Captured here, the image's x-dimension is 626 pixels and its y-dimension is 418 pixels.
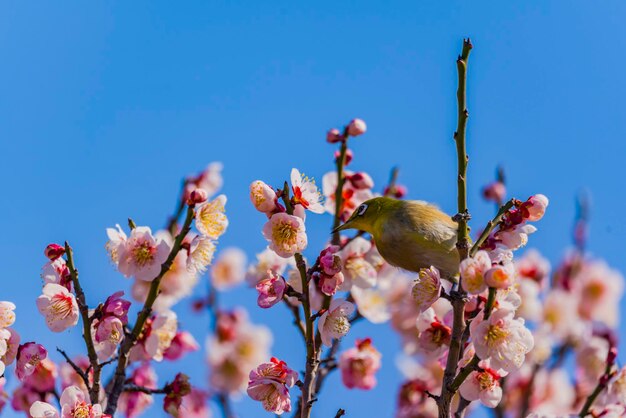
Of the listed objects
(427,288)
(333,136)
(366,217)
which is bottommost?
(427,288)

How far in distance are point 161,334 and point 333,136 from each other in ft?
4.60

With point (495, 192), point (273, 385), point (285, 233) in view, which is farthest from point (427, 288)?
point (495, 192)

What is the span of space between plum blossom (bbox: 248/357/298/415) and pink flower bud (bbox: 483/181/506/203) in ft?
8.75

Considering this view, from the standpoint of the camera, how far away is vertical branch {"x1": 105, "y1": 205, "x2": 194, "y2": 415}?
2982mm

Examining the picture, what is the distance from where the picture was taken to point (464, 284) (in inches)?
97.1

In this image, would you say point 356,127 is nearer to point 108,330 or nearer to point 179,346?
point 179,346

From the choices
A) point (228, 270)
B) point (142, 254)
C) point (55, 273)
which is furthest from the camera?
point (228, 270)

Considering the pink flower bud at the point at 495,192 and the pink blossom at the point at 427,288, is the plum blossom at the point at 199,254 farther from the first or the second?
the pink flower bud at the point at 495,192

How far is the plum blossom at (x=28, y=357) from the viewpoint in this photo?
9.21 ft

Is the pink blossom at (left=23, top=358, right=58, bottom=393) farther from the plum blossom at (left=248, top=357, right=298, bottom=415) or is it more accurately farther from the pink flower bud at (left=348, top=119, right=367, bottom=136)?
the pink flower bud at (left=348, top=119, right=367, bottom=136)

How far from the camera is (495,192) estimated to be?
515 centimetres

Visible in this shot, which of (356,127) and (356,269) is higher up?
(356,127)

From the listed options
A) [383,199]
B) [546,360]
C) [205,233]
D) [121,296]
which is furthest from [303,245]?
[546,360]

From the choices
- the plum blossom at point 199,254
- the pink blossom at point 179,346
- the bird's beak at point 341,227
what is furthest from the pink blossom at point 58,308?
the bird's beak at point 341,227
